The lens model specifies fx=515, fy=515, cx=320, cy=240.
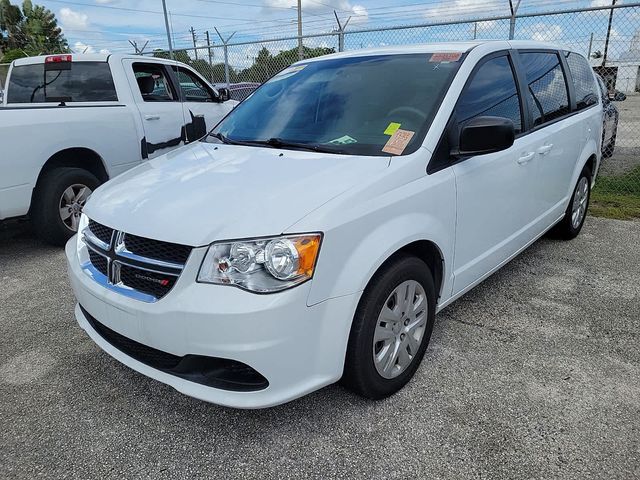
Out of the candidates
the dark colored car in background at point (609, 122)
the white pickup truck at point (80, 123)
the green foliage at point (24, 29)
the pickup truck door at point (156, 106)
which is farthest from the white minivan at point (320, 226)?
the green foliage at point (24, 29)

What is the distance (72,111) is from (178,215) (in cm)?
355

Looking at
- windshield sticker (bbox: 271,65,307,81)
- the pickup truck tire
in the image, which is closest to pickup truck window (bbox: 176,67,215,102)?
the pickup truck tire

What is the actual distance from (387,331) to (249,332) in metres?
0.76

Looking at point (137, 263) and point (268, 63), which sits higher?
point (268, 63)

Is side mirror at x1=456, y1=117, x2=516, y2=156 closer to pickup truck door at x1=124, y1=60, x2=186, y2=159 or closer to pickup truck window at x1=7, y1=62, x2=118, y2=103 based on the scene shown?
pickup truck door at x1=124, y1=60, x2=186, y2=159

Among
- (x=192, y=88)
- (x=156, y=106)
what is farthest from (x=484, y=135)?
(x=192, y=88)

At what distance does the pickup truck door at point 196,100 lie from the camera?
6383 millimetres

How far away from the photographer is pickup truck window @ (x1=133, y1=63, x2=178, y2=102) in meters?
6.04

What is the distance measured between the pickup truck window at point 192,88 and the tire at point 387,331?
4.86m

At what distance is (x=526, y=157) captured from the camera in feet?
11.3

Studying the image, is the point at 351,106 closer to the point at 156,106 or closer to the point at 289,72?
the point at 289,72

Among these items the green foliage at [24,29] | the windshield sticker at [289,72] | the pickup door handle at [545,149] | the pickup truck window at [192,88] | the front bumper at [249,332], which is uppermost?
the green foliage at [24,29]

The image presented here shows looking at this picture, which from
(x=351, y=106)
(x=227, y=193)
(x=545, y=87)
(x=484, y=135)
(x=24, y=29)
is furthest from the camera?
(x=24, y=29)

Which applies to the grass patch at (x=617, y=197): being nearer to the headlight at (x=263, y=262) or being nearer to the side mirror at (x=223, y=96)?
the side mirror at (x=223, y=96)
